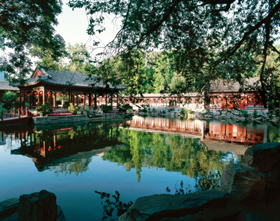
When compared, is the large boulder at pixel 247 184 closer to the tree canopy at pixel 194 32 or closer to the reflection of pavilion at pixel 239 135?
the tree canopy at pixel 194 32

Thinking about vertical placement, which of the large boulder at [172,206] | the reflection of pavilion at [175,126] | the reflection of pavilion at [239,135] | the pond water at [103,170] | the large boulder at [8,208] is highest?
the large boulder at [172,206]

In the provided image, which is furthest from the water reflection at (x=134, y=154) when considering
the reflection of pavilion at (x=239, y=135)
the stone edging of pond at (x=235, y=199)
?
the stone edging of pond at (x=235, y=199)

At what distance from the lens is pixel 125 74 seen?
11.9ft

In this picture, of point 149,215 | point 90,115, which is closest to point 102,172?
point 149,215

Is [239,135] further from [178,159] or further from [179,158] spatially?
[178,159]

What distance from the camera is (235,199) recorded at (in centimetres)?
284

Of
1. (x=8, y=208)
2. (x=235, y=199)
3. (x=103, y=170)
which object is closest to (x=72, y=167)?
(x=103, y=170)

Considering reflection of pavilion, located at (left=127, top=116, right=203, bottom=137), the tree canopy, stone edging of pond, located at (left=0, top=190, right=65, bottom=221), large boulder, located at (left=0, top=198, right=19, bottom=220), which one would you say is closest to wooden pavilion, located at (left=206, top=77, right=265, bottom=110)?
the tree canopy

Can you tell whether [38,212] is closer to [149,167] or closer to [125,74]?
[125,74]

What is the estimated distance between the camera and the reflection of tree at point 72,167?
604 centimetres

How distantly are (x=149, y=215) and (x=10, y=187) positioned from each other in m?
4.53

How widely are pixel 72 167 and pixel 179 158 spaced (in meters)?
3.94

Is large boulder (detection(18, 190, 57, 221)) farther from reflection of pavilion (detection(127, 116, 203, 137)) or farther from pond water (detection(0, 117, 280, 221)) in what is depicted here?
reflection of pavilion (detection(127, 116, 203, 137))

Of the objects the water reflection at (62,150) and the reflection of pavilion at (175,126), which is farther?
the reflection of pavilion at (175,126)
